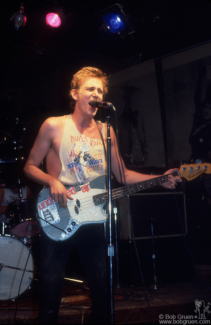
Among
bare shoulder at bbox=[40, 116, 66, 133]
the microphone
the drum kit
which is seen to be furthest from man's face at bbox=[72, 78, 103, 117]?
the drum kit

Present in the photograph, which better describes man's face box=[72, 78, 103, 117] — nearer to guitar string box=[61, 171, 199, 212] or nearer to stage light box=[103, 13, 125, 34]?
guitar string box=[61, 171, 199, 212]

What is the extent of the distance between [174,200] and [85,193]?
9.42 ft

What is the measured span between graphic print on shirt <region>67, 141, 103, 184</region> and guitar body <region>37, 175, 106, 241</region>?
0.10 m

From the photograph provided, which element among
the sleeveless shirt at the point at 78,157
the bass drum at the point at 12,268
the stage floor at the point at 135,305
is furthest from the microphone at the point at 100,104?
the bass drum at the point at 12,268

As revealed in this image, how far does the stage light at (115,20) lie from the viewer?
15.2 ft

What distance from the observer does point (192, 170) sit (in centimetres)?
266

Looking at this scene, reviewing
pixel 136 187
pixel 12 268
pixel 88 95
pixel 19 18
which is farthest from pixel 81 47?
pixel 12 268

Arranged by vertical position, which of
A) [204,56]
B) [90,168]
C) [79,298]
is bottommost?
[79,298]

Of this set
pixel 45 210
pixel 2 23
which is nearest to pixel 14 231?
pixel 45 210

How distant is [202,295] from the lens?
3963 millimetres

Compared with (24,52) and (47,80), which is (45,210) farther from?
(47,80)

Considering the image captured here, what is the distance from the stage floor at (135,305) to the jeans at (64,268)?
32.7 inches

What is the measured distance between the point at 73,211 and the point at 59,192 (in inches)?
10.5

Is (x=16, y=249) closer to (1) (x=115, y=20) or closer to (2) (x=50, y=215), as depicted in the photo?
(2) (x=50, y=215)
